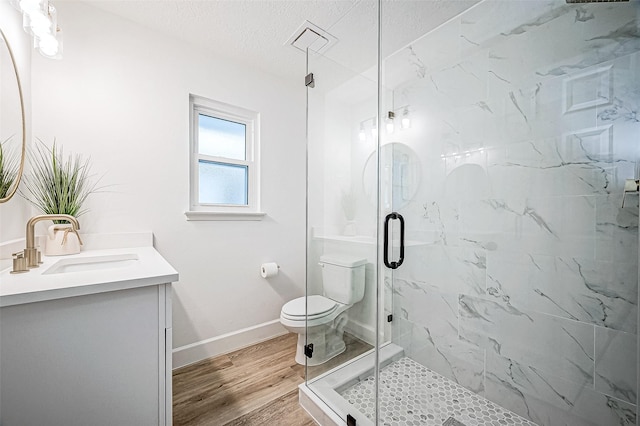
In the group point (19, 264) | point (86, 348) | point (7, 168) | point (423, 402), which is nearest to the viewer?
point (86, 348)

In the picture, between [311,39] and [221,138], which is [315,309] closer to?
[221,138]

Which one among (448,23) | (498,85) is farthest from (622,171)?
(448,23)

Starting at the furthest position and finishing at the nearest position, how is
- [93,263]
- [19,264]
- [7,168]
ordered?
[93,263], [7,168], [19,264]

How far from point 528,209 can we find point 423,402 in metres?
1.25

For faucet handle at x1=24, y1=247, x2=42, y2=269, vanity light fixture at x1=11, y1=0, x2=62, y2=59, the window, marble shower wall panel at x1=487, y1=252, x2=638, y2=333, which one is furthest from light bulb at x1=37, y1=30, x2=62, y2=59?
marble shower wall panel at x1=487, y1=252, x2=638, y2=333

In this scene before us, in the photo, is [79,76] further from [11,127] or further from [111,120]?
[11,127]

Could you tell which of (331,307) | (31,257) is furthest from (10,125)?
(331,307)

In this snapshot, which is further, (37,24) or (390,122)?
(390,122)

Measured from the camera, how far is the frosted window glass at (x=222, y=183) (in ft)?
6.75

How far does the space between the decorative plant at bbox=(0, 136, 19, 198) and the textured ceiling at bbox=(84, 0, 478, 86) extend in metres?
1.09

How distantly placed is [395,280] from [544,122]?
129 centimetres

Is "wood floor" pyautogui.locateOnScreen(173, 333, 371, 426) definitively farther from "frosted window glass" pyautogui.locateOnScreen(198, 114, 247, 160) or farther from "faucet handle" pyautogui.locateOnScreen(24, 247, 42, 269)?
"frosted window glass" pyautogui.locateOnScreen(198, 114, 247, 160)

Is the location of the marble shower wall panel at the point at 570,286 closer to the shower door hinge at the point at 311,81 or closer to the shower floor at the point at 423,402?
the shower floor at the point at 423,402

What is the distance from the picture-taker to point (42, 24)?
116 centimetres
